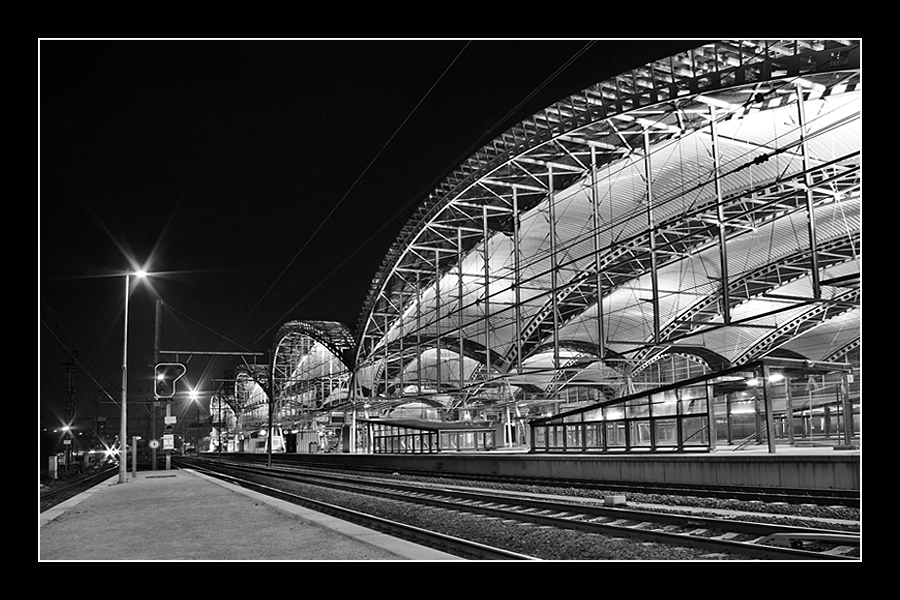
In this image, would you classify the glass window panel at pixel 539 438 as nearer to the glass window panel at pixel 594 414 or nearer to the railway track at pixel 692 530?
the glass window panel at pixel 594 414

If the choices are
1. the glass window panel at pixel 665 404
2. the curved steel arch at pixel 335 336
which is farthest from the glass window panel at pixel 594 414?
the curved steel arch at pixel 335 336

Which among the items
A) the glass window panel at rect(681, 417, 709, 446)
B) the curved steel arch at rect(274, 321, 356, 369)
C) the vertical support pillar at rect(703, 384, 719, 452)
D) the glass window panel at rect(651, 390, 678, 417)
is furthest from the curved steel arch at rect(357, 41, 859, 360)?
the curved steel arch at rect(274, 321, 356, 369)

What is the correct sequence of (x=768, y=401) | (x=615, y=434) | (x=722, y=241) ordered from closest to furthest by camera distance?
(x=768, y=401) → (x=615, y=434) → (x=722, y=241)

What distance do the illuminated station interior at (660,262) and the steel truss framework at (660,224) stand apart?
0.53 feet

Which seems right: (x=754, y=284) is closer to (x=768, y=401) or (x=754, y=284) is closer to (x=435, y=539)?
(x=768, y=401)

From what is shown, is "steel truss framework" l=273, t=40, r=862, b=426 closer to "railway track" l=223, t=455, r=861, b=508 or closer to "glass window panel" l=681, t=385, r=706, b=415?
"glass window panel" l=681, t=385, r=706, b=415

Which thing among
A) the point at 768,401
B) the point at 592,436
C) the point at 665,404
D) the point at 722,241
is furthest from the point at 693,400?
the point at 722,241

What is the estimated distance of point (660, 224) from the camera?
105 feet

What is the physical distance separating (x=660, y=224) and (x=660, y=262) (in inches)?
656

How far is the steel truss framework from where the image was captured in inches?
1246

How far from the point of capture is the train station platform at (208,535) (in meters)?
11.9
